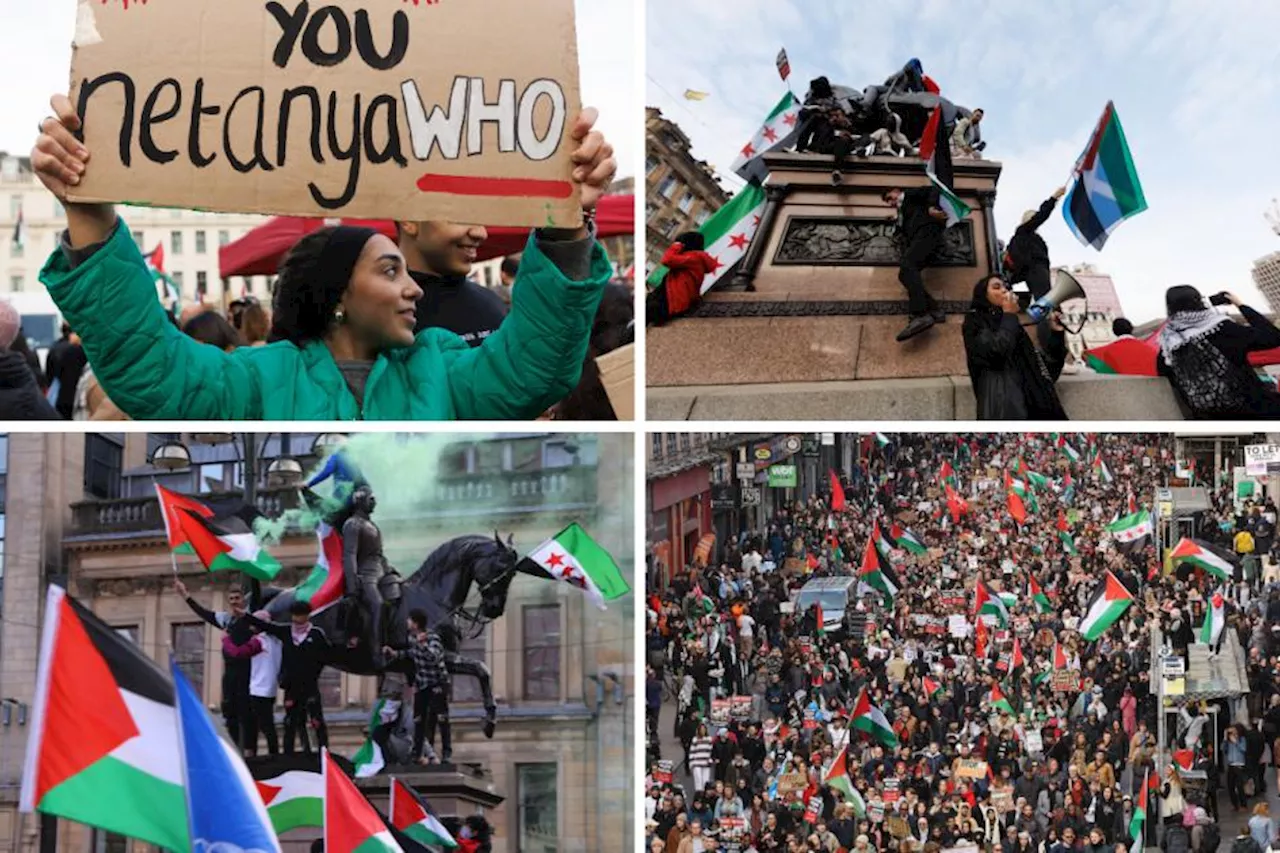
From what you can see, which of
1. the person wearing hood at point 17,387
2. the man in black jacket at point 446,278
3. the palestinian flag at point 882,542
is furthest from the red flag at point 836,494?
the person wearing hood at point 17,387

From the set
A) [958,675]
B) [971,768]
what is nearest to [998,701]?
[958,675]

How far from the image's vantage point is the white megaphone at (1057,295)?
7352mm

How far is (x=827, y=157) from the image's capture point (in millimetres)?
7898

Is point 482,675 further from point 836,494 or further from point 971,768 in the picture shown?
point 971,768

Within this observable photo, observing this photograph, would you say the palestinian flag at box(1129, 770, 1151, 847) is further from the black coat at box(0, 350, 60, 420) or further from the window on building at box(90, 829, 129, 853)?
the black coat at box(0, 350, 60, 420)

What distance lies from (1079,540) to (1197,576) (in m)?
0.56

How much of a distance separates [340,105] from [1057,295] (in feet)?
11.0

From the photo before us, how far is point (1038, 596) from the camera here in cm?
761

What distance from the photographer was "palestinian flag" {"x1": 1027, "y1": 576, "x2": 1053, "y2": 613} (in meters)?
7.59

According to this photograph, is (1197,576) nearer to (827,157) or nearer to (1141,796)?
(1141,796)

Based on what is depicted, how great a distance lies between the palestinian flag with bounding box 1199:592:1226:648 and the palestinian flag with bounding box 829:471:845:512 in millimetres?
1749

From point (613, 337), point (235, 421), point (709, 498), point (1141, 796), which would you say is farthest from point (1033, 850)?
point (235, 421)

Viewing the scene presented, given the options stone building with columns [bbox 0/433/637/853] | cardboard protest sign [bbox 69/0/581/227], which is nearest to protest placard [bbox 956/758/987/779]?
stone building with columns [bbox 0/433/637/853]

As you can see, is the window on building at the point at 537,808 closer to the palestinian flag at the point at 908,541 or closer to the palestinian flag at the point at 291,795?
the palestinian flag at the point at 291,795
